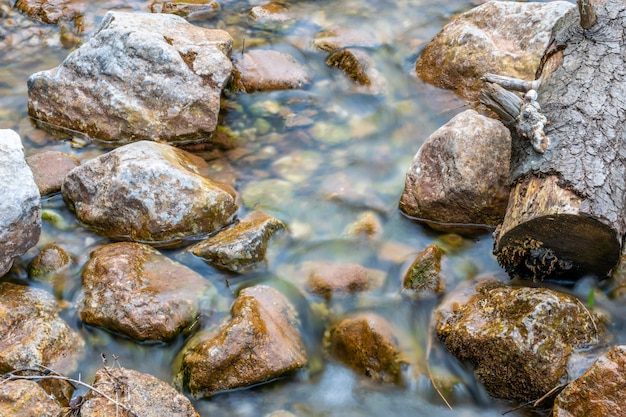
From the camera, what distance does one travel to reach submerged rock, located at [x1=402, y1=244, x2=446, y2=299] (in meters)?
4.35

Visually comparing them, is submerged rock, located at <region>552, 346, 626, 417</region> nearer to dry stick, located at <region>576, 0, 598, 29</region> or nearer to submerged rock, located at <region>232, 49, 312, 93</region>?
dry stick, located at <region>576, 0, 598, 29</region>

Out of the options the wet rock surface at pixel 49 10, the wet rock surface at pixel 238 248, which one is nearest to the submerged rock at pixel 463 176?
the wet rock surface at pixel 238 248

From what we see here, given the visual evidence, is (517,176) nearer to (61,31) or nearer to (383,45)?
(383,45)

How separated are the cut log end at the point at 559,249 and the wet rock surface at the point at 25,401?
2944mm

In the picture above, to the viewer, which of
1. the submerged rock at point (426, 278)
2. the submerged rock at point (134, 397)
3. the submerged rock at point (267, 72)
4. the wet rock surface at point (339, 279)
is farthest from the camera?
the submerged rock at point (267, 72)

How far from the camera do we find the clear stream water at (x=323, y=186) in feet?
12.8

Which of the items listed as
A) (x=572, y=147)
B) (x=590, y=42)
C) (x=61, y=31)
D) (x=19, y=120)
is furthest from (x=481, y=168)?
(x=61, y=31)

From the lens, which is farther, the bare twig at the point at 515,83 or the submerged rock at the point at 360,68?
the submerged rock at the point at 360,68

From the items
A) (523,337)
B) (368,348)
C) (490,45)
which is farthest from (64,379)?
(490,45)

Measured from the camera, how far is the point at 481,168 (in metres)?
4.66

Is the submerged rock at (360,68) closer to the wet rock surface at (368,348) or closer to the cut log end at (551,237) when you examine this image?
the cut log end at (551,237)

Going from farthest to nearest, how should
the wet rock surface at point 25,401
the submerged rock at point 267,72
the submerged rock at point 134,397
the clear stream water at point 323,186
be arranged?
the submerged rock at point 267,72, the clear stream water at point 323,186, the submerged rock at point 134,397, the wet rock surface at point 25,401

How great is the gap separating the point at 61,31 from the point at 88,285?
4.31 m

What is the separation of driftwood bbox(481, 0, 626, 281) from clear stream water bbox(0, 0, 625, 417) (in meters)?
0.41
